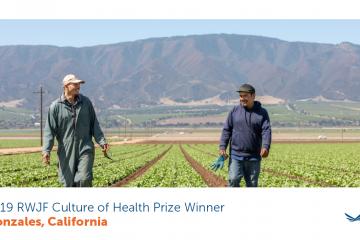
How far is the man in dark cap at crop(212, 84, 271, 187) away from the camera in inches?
445

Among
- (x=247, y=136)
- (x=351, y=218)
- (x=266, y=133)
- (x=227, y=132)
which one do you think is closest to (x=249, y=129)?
(x=247, y=136)

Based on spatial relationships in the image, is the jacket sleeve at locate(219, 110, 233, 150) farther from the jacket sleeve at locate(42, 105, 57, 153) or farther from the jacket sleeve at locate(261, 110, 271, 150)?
the jacket sleeve at locate(42, 105, 57, 153)

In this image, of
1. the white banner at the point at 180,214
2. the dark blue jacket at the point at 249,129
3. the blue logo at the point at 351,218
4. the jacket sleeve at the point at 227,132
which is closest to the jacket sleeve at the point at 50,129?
the white banner at the point at 180,214

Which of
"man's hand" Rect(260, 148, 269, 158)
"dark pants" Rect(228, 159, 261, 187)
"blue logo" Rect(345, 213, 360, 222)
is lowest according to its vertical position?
"blue logo" Rect(345, 213, 360, 222)

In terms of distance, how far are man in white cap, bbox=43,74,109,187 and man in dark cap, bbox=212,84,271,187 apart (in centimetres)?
238

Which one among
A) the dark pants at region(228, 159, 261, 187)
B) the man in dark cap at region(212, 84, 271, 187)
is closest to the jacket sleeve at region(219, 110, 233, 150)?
the man in dark cap at region(212, 84, 271, 187)

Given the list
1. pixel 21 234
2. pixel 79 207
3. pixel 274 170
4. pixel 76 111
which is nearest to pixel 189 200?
pixel 79 207

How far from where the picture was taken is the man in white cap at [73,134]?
10461 mm

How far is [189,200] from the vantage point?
8422 millimetres

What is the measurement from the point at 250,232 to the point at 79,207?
2.28 m

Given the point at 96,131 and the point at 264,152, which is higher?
the point at 96,131

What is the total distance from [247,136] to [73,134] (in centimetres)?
309

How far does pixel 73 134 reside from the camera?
10.5 metres

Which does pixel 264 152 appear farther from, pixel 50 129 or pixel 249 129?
pixel 50 129
